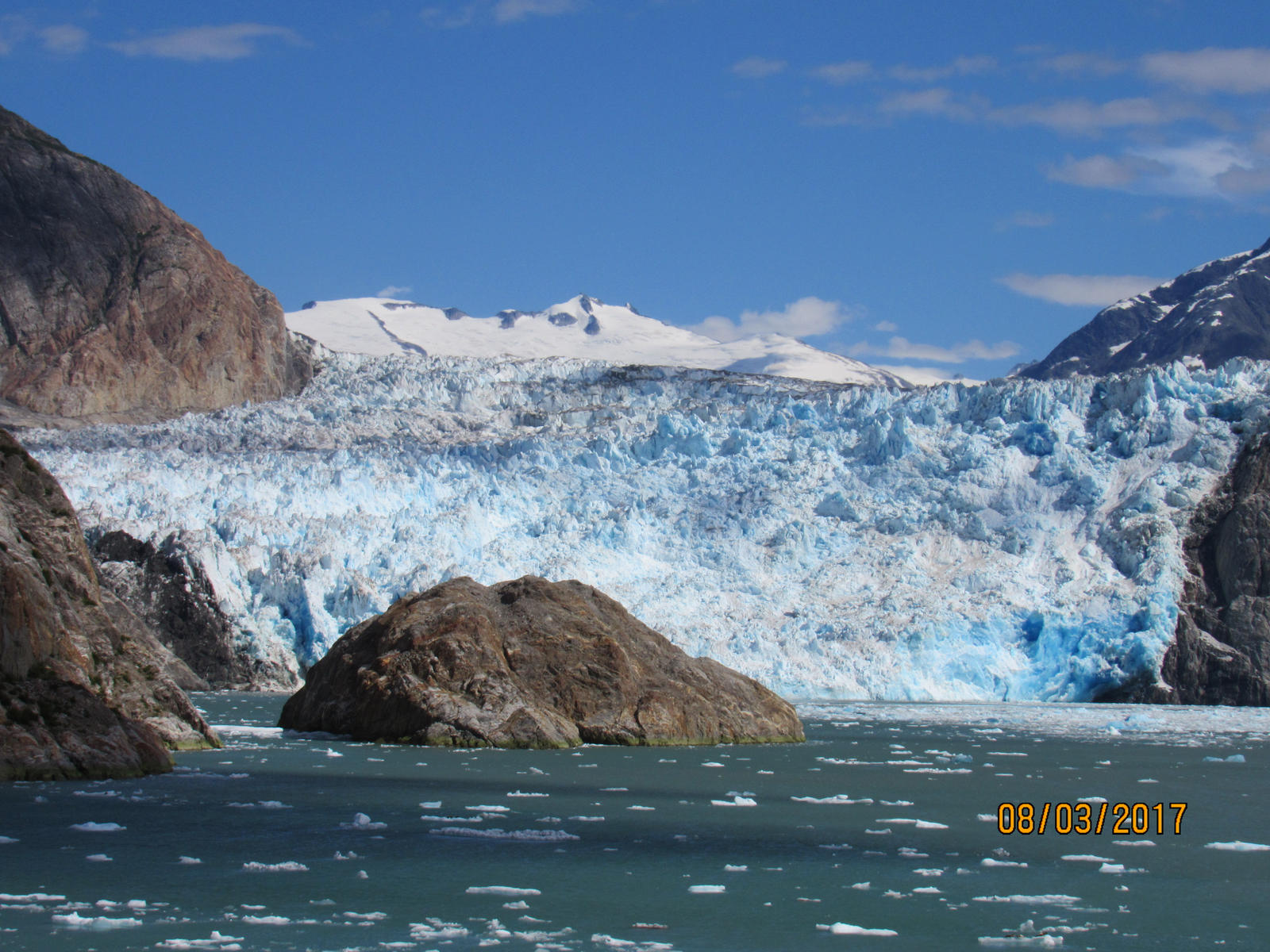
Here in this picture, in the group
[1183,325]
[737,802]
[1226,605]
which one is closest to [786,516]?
[1226,605]

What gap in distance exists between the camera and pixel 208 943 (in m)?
7.00

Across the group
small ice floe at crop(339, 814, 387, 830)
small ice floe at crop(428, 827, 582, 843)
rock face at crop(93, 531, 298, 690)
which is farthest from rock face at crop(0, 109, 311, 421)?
small ice floe at crop(428, 827, 582, 843)

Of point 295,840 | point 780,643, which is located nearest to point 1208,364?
point 780,643

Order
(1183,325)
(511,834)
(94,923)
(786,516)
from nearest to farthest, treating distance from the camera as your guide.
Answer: (94,923) < (511,834) < (786,516) < (1183,325)

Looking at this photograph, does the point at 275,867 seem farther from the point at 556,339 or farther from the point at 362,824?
the point at 556,339

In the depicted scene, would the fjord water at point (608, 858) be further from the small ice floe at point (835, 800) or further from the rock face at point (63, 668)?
the rock face at point (63, 668)

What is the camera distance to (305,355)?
2864 inches

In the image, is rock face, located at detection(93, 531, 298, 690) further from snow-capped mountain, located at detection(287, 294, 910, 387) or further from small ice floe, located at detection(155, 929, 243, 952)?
snow-capped mountain, located at detection(287, 294, 910, 387)

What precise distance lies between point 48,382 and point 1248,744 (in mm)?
54861

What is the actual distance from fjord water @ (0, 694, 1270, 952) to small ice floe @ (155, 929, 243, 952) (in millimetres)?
26

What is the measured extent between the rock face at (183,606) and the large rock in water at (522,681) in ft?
55.5

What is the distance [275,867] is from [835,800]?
6619 mm

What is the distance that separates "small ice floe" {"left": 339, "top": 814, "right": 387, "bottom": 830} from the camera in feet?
35.9

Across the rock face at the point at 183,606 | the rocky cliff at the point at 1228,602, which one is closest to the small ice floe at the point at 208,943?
the rock face at the point at 183,606
